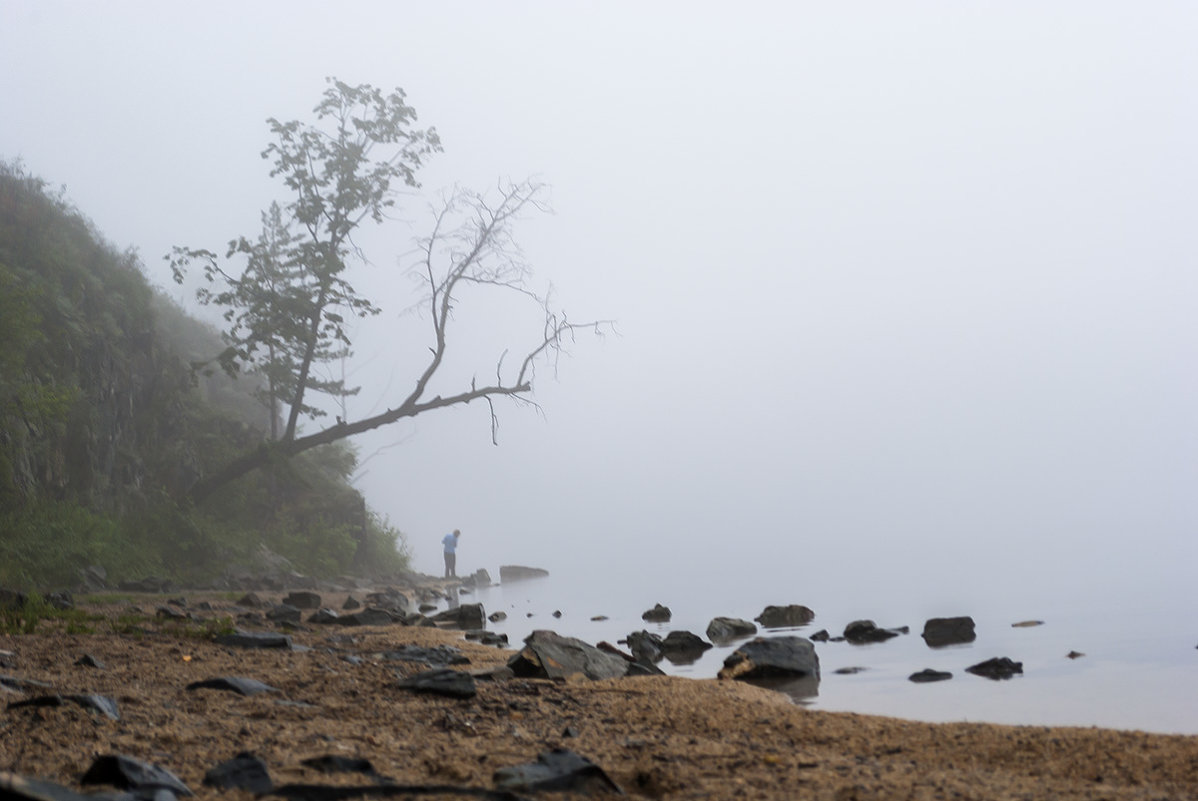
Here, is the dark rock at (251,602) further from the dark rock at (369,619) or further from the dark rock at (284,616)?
the dark rock at (369,619)

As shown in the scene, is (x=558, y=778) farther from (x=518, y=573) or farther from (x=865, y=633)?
(x=518, y=573)

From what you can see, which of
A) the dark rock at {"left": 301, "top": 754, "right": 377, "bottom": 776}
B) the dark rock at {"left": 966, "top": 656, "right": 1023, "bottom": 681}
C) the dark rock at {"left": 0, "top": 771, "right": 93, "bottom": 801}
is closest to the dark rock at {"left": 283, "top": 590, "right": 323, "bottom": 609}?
the dark rock at {"left": 966, "top": 656, "right": 1023, "bottom": 681}

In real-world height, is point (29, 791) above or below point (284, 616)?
above

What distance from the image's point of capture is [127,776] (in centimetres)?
295

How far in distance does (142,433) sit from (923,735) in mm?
23701

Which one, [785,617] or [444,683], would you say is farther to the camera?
[785,617]

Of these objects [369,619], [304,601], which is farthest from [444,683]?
[304,601]

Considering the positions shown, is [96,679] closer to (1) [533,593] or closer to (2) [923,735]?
(2) [923,735]

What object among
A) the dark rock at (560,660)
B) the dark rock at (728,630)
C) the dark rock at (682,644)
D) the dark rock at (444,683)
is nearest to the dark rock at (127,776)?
the dark rock at (444,683)

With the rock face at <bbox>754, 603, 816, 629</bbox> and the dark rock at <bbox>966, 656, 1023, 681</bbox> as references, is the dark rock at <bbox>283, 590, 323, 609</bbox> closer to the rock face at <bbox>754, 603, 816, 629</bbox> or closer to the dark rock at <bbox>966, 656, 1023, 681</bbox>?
the rock face at <bbox>754, 603, 816, 629</bbox>

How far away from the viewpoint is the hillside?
16938 millimetres

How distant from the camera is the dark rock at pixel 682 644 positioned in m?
10.2

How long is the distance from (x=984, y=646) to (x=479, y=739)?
274 inches

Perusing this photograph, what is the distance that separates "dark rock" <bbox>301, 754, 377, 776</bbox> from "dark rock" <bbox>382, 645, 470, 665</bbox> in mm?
3916
